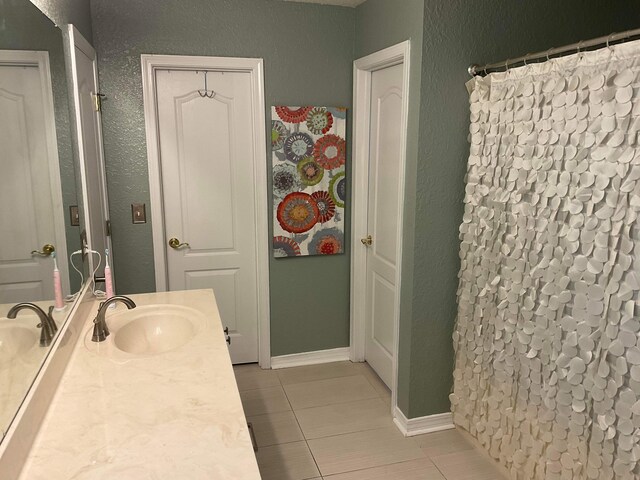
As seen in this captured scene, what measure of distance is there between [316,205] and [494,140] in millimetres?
1339

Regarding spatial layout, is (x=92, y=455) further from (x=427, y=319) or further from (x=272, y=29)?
(x=272, y=29)

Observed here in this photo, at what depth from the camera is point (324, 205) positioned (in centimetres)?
334

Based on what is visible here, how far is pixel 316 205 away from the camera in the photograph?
333 centimetres

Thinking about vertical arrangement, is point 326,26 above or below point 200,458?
above

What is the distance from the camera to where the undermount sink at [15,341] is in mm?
1156

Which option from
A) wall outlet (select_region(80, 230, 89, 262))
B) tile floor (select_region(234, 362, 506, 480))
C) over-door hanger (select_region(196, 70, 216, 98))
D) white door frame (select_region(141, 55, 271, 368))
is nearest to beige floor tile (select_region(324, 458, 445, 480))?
tile floor (select_region(234, 362, 506, 480))

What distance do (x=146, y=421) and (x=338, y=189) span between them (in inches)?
88.7

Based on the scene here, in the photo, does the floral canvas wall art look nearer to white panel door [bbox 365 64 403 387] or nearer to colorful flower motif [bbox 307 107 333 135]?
colorful flower motif [bbox 307 107 333 135]

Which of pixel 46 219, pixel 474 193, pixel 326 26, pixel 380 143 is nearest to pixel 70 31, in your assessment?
pixel 46 219

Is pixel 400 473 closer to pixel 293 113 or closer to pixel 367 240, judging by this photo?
pixel 367 240

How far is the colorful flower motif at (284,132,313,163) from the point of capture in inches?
126

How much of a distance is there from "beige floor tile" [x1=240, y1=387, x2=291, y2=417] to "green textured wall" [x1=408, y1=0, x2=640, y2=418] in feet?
2.56

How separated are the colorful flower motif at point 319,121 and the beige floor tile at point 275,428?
1750mm

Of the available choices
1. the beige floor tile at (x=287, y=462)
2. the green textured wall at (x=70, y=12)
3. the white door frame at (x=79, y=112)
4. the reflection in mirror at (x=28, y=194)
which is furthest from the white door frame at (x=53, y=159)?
the beige floor tile at (x=287, y=462)
